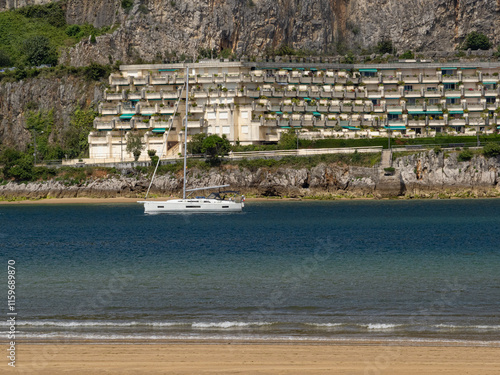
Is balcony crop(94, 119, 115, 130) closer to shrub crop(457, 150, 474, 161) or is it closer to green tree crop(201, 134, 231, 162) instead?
green tree crop(201, 134, 231, 162)

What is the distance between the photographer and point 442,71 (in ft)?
378

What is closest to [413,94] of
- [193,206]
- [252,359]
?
[193,206]

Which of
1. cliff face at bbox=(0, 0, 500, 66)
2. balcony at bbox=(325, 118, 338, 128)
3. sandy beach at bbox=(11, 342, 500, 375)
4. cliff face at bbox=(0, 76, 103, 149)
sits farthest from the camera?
cliff face at bbox=(0, 0, 500, 66)

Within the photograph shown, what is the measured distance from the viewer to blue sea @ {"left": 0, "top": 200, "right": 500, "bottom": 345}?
86.9ft

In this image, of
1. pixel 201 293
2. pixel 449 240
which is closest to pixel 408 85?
pixel 449 240

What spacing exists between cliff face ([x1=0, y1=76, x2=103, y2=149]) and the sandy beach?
93.3 metres

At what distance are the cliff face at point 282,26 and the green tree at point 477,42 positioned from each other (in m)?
2.24

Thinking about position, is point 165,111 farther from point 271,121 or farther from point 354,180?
point 354,180

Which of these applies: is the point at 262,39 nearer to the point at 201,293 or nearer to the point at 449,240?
the point at 449,240

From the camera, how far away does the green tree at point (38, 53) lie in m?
128

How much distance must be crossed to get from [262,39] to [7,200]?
1784 inches

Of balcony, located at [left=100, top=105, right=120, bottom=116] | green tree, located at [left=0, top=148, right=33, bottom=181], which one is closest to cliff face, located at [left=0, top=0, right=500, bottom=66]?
balcony, located at [left=100, top=105, right=120, bottom=116]

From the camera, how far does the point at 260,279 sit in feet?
119

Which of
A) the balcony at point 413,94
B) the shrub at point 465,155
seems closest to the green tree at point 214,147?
the shrub at point 465,155
